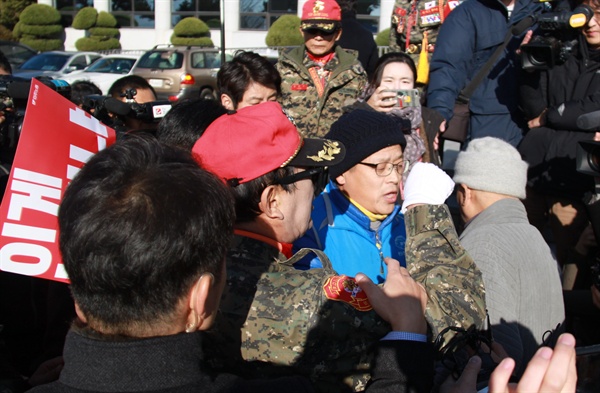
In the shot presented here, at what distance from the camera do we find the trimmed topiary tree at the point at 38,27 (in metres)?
29.2

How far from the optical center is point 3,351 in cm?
226

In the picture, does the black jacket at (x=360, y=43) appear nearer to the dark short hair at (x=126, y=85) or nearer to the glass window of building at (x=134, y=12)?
the dark short hair at (x=126, y=85)

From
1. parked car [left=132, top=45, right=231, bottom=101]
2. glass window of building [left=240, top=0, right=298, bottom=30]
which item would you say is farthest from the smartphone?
glass window of building [left=240, top=0, right=298, bottom=30]

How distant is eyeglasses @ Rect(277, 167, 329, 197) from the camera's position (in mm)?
2115

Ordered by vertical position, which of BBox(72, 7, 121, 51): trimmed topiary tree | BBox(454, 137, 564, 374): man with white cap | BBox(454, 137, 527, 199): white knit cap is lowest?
BBox(72, 7, 121, 51): trimmed topiary tree

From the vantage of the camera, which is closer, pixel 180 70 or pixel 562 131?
pixel 562 131

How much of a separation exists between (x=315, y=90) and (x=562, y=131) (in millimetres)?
1815

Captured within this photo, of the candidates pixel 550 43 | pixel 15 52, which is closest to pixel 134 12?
pixel 15 52

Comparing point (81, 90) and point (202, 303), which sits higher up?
point (202, 303)

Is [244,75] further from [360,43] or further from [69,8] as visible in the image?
[69,8]

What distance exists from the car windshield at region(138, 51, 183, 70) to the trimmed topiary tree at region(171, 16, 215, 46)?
9.58 meters

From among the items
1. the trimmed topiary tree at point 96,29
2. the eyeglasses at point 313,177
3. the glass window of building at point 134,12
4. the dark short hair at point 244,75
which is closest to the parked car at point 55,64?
the trimmed topiary tree at point 96,29

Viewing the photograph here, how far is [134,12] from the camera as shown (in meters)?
31.3

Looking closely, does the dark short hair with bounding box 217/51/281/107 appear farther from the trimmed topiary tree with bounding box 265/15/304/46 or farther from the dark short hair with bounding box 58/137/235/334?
the trimmed topiary tree with bounding box 265/15/304/46
